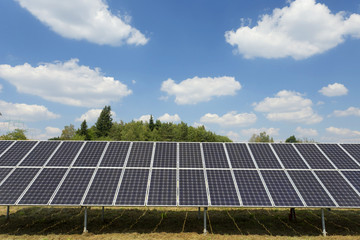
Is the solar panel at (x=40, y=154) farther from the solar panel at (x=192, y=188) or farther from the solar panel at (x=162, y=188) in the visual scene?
the solar panel at (x=192, y=188)

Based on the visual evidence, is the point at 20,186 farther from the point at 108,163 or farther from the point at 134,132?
the point at 134,132

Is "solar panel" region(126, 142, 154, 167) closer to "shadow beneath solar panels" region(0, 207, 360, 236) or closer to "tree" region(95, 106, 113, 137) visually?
"shadow beneath solar panels" region(0, 207, 360, 236)

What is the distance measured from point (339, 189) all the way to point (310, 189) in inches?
86.8

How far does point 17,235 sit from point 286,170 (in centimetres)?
2024

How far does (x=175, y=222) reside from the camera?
1764 cm

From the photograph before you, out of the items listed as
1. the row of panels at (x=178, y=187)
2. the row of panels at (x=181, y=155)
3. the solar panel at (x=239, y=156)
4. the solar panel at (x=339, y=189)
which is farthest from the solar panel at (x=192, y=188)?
the solar panel at (x=339, y=189)

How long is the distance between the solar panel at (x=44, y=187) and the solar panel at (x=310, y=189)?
1773cm

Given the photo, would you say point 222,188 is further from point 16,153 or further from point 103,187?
point 16,153

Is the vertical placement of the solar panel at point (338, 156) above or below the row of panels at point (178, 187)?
above

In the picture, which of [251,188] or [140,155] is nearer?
[251,188]

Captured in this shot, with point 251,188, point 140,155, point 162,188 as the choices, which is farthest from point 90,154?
point 251,188

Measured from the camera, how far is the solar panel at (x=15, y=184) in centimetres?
1478

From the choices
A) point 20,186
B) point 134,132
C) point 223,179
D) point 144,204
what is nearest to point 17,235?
point 20,186

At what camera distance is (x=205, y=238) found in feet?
47.2
